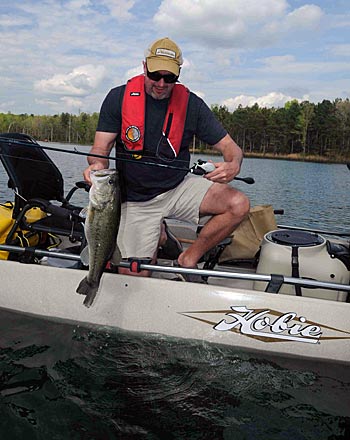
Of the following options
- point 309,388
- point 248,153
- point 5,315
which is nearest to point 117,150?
point 5,315

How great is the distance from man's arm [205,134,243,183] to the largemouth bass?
117 cm

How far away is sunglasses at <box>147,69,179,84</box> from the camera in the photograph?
4051 mm

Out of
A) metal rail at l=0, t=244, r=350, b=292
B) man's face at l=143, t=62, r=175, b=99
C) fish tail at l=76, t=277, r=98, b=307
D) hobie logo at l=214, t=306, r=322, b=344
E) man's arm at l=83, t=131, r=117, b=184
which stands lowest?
hobie logo at l=214, t=306, r=322, b=344

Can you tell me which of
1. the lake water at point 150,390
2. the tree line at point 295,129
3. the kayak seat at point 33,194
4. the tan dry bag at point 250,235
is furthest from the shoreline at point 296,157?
the lake water at point 150,390

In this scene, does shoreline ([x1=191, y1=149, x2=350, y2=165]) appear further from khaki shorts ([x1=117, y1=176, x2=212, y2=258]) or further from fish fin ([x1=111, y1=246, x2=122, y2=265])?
fish fin ([x1=111, y1=246, x2=122, y2=265])

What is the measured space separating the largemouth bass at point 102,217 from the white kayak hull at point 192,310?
2.47 ft

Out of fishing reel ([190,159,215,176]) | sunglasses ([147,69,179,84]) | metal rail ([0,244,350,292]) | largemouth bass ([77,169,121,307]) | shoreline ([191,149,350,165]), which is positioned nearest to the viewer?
largemouth bass ([77,169,121,307])

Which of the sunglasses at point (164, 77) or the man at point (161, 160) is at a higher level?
the sunglasses at point (164, 77)

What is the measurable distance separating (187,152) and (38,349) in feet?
7.38

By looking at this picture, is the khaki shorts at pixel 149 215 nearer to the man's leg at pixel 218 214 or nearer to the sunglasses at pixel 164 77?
the man's leg at pixel 218 214

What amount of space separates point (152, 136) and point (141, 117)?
20cm

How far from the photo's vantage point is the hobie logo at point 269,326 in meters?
3.70

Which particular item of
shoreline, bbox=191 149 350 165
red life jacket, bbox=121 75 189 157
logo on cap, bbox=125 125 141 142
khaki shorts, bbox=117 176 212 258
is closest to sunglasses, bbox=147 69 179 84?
red life jacket, bbox=121 75 189 157

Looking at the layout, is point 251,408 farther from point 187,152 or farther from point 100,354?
point 187,152
